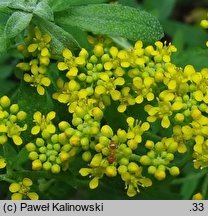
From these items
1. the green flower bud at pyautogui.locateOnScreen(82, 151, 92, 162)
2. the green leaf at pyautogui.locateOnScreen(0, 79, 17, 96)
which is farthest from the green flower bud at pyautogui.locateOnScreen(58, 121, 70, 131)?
the green leaf at pyautogui.locateOnScreen(0, 79, 17, 96)

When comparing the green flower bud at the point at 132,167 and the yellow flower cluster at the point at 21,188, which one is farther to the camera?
the yellow flower cluster at the point at 21,188

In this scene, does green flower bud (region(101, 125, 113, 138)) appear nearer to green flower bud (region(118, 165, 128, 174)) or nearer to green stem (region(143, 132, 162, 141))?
green flower bud (region(118, 165, 128, 174))

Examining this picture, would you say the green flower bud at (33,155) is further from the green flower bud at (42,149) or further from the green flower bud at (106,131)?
the green flower bud at (106,131)

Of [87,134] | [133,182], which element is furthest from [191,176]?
[87,134]

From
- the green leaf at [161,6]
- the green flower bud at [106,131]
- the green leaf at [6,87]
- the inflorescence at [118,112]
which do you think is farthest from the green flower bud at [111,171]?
the green leaf at [161,6]

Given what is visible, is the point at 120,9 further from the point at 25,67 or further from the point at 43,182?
the point at 43,182

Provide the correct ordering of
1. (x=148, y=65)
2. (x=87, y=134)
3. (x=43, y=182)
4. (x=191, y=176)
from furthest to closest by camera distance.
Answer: (x=191, y=176), (x=43, y=182), (x=148, y=65), (x=87, y=134)
